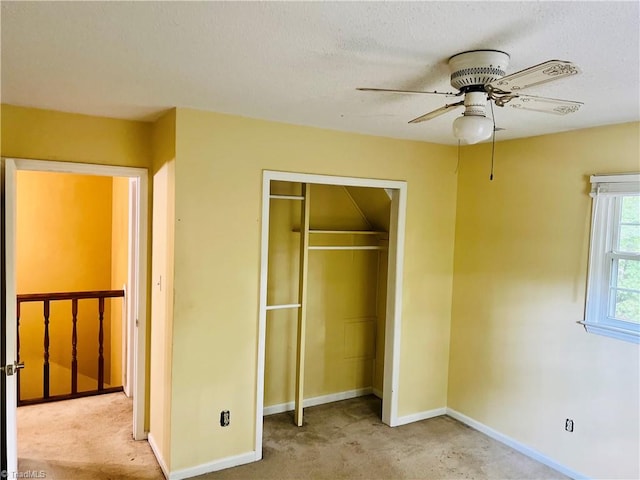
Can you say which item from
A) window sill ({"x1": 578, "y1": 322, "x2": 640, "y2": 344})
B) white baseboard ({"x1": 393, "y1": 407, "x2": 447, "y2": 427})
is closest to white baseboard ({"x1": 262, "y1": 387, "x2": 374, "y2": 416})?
white baseboard ({"x1": 393, "y1": 407, "x2": 447, "y2": 427})

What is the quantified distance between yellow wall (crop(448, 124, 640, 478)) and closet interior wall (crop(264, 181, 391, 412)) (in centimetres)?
83

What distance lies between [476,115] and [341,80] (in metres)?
0.66

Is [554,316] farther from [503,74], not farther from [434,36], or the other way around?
[434,36]

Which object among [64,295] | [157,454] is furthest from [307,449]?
[64,295]

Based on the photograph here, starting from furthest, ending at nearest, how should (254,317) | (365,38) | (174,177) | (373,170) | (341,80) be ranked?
(373,170)
(254,317)
(174,177)
(341,80)
(365,38)

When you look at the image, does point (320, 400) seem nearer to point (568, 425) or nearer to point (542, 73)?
point (568, 425)

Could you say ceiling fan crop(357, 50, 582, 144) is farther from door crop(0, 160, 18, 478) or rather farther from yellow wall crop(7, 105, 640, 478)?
door crop(0, 160, 18, 478)

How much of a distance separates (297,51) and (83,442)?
323cm

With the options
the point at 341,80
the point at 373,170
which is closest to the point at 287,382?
the point at 373,170

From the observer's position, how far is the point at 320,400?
14.2 ft

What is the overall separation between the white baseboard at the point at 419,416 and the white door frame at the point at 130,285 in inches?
81.7

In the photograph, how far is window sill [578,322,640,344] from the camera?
282cm

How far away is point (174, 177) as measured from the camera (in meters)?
2.87

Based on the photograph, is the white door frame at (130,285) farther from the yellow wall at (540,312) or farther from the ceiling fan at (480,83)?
the yellow wall at (540,312)
